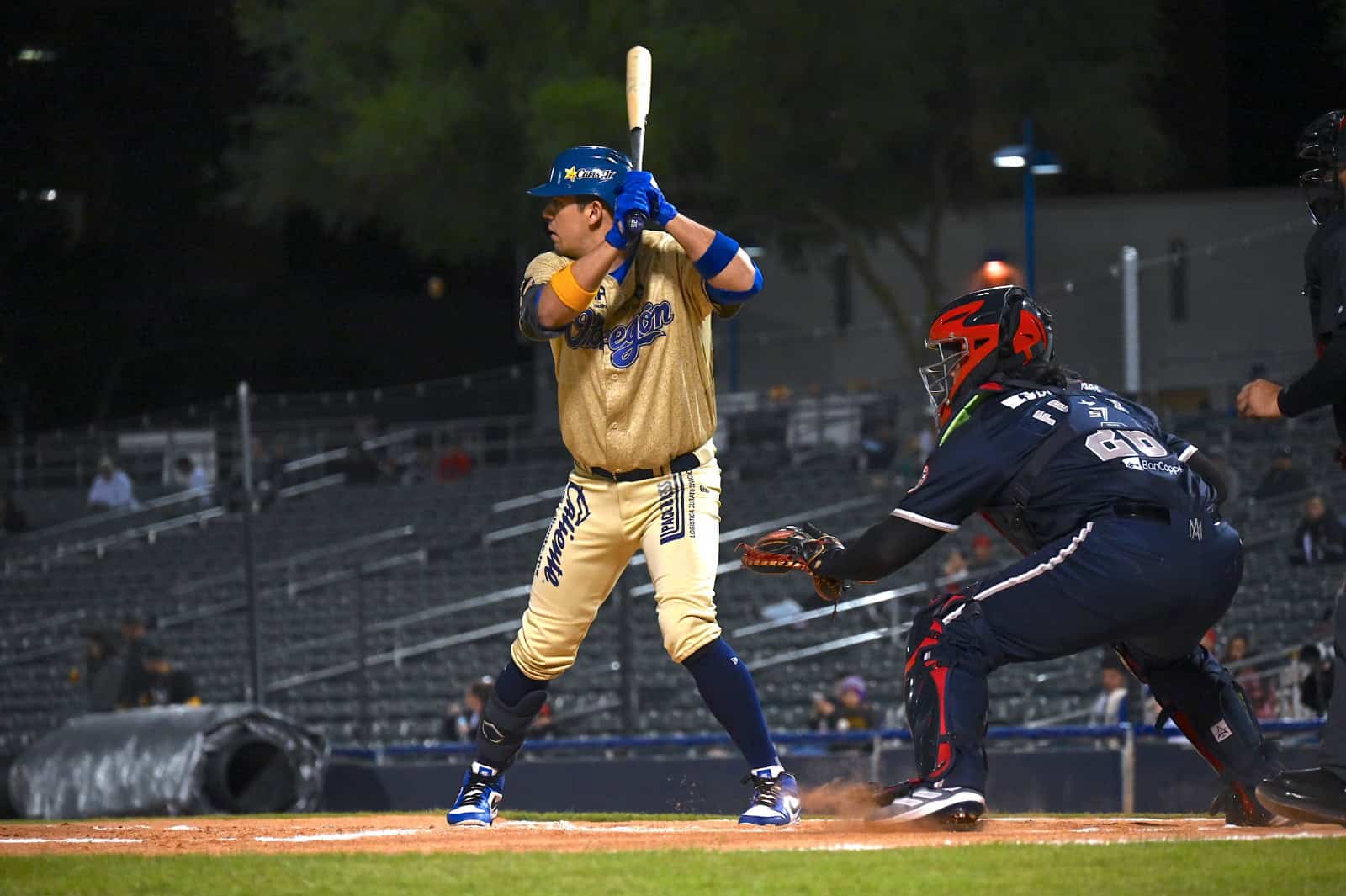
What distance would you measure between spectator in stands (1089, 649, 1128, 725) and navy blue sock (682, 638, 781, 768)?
5.78 m

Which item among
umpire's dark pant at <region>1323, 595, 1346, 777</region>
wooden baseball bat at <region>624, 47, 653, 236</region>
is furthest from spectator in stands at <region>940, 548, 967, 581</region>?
umpire's dark pant at <region>1323, 595, 1346, 777</region>

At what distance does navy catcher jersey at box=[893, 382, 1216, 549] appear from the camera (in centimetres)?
477

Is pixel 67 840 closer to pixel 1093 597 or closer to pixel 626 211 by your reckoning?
→ pixel 626 211

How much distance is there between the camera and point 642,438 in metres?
5.48

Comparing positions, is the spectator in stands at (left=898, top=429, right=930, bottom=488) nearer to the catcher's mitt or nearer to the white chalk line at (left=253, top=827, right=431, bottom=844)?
the white chalk line at (left=253, top=827, right=431, bottom=844)

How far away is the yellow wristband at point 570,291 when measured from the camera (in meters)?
5.23

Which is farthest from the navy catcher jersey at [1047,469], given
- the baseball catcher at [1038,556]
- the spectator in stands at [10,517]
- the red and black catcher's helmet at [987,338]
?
the spectator in stands at [10,517]

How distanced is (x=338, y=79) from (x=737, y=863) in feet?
79.0

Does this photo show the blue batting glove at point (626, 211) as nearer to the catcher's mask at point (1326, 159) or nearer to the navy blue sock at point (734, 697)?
the navy blue sock at point (734, 697)

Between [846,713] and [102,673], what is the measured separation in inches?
232

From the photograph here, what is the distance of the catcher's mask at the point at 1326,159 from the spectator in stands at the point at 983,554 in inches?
305

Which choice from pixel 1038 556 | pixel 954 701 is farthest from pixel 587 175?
pixel 954 701

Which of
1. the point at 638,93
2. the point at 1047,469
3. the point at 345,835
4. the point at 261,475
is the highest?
the point at 638,93

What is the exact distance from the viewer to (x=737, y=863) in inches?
165
